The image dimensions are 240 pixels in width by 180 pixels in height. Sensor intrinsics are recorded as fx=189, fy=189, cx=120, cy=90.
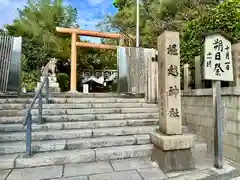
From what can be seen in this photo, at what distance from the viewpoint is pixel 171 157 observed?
10.3ft

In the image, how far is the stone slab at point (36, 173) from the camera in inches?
111

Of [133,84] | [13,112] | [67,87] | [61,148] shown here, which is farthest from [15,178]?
[67,87]

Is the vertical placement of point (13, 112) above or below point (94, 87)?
below

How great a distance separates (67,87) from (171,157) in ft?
42.1

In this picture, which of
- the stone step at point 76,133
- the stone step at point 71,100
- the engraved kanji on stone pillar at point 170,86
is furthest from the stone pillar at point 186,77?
the engraved kanji on stone pillar at point 170,86

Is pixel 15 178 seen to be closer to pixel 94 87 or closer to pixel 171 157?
pixel 171 157

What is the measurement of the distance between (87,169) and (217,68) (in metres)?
2.81

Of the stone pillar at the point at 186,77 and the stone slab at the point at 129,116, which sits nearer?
the stone slab at the point at 129,116

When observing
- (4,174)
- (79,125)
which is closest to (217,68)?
(79,125)

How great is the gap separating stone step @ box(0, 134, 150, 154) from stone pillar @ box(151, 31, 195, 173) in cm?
70

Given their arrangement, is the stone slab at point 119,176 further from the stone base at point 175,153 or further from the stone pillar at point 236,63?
the stone pillar at point 236,63

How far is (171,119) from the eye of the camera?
3.23 m

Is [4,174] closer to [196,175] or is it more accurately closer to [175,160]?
[175,160]

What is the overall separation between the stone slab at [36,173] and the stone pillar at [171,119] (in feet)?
5.61
